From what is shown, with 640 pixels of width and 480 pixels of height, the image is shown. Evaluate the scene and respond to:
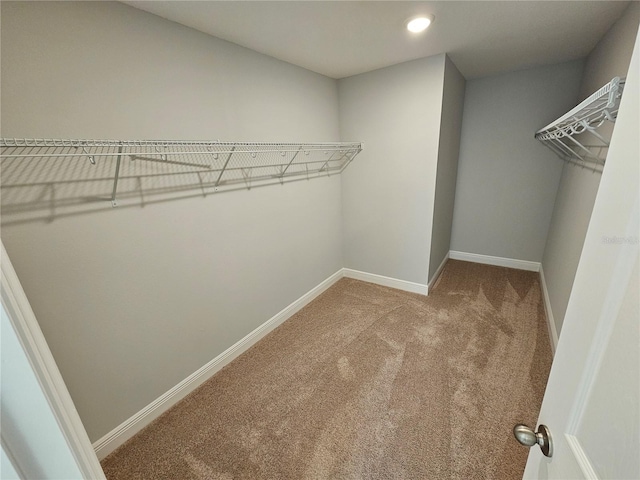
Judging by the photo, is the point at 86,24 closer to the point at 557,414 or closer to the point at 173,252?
the point at 173,252

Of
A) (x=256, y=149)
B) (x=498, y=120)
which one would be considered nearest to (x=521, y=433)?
(x=256, y=149)

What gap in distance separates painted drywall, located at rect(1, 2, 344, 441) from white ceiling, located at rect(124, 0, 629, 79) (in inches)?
6.6

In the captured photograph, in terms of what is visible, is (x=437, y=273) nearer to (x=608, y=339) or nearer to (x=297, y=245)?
(x=297, y=245)

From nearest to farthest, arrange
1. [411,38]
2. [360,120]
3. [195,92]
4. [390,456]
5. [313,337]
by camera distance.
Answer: [390,456] < [195,92] < [411,38] < [313,337] < [360,120]

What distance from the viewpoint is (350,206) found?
2984 mm

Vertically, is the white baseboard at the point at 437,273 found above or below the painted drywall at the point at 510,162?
below

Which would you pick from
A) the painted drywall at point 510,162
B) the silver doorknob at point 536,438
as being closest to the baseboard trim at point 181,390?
the silver doorknob at point 536,438

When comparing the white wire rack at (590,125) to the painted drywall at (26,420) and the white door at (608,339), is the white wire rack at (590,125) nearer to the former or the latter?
the white door at (608,339)

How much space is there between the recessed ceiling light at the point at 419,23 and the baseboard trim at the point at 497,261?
2.73 m

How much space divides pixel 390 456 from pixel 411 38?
2.45 m

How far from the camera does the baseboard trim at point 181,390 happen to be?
1.41m

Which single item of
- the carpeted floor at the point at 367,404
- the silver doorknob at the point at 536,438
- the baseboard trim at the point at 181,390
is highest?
the silver doorknob at the point at 536,438

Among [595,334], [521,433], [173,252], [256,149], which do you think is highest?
[256,149]

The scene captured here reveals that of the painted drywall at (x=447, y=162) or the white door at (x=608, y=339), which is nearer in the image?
the white door at (x=608, y=339)
